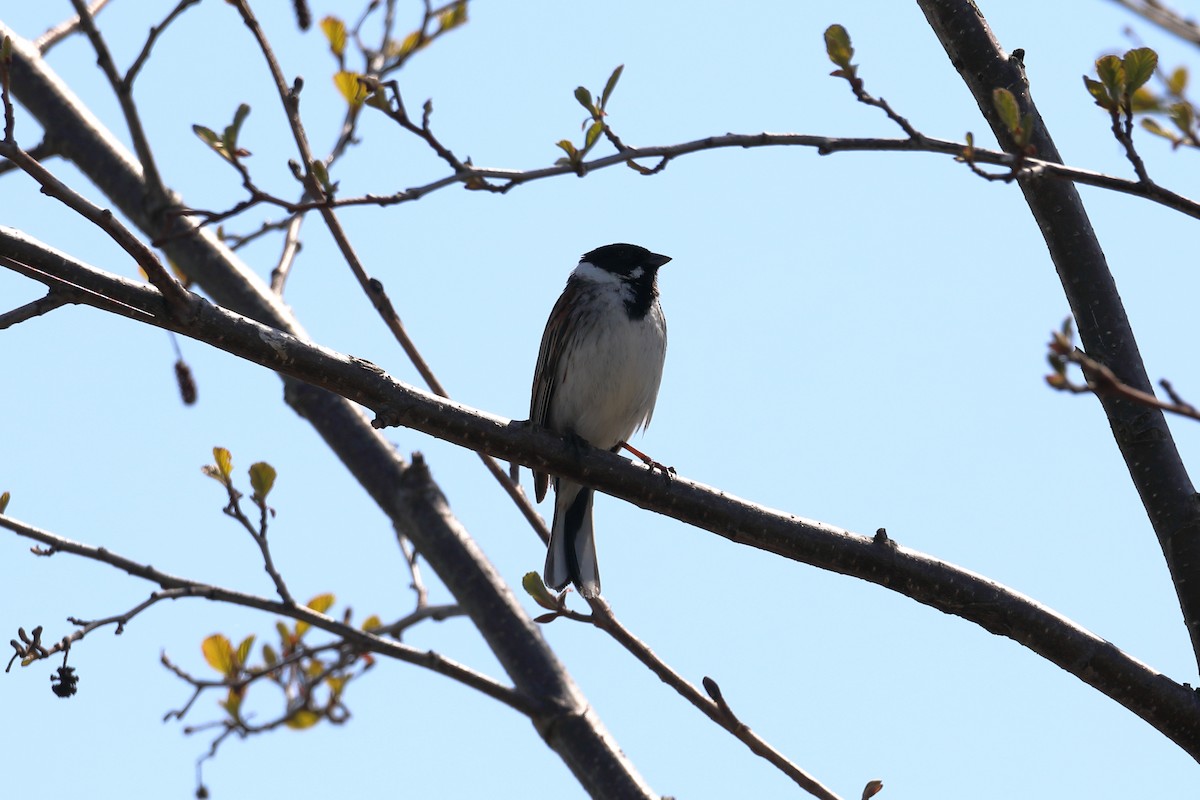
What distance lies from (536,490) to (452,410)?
2525mm

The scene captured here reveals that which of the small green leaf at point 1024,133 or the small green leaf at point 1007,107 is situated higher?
the small green leaf at point 1007,107

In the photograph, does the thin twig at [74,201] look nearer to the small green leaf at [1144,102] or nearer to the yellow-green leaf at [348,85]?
the yellow-green leaf at [348,85]

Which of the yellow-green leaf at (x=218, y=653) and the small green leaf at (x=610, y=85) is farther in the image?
the yellow-green leaf at (x=218, y=653)

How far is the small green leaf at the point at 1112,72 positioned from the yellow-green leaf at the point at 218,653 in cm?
384

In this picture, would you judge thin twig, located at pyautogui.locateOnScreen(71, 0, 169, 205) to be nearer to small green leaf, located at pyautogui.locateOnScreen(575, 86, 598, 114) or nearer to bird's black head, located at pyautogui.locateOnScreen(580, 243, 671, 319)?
small green leaf, located at pyautogui.locateOnScreen(575, 86, 598, 114)

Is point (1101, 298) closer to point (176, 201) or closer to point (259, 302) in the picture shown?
point (259, 302)

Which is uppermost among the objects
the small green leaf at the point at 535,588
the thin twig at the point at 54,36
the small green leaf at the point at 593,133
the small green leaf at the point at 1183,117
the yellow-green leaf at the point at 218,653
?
the thin twig at the point at 54,36

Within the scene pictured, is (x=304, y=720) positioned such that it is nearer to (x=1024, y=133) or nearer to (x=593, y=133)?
(x=593, y=133)

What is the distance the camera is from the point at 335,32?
4848mm

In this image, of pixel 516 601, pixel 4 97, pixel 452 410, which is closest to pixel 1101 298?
pixel 452 410


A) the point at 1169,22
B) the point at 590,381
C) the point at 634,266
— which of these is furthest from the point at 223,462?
the point at 1169,22

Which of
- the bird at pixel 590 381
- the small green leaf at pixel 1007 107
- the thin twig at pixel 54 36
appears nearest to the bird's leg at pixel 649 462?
the bird at pixel 590 381

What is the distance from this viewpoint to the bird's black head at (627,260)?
675 cm

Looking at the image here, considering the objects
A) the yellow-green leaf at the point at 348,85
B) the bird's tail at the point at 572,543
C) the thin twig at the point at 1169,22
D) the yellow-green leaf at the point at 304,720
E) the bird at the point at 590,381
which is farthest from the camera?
the bird at the point at 590,381
